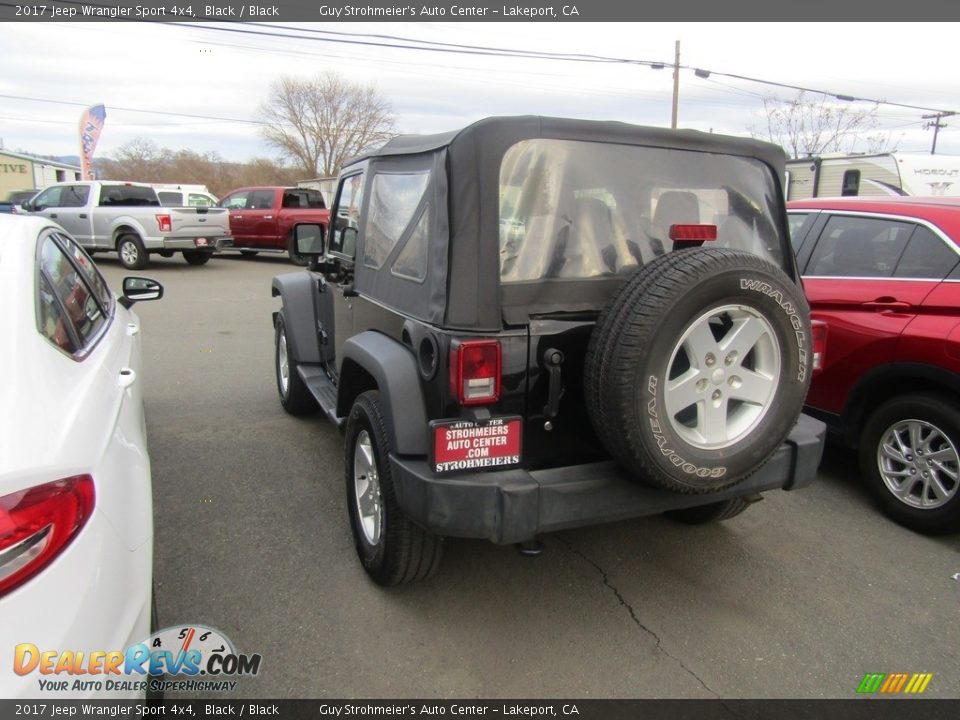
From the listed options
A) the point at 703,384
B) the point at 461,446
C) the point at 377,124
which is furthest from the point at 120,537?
the point at 377,124

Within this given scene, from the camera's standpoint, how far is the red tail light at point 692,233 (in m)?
2.58

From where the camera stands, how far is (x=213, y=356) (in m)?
7.50

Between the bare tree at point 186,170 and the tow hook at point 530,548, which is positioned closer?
the tow hook at point 530,548

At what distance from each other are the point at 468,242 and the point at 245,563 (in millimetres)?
1973

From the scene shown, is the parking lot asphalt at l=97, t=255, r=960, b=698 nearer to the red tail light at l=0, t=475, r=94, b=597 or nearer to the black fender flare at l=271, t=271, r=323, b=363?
the black fender flare at l=271, t=271, r=323, b=363

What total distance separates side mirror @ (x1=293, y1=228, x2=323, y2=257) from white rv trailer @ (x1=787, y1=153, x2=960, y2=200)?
323 inches

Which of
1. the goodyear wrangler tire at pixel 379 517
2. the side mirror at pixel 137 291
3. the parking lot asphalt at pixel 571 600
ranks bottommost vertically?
the parking lot asphalt at pixel 571 600

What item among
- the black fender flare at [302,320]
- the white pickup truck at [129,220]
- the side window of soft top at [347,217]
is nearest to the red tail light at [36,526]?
the side window of soft top at [347,217]

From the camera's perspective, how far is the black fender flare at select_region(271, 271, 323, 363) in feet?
15.9

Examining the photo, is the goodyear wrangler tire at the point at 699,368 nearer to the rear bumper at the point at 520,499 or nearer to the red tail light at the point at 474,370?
the rear bumper at the point at 520,499

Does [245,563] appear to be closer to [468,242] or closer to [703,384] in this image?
[468,242]

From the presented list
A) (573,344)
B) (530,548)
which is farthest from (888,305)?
(530,548)

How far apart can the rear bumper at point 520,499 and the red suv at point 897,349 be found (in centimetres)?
159

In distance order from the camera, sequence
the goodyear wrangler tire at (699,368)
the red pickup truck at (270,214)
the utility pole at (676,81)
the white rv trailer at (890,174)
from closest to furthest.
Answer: the goodyear wrangler tire at (699,368) < the white rv trailer at (890,174) < the red pickup truck at (270,214) < the utility pole at (676,81)
